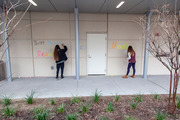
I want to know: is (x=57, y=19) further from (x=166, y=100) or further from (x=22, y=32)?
(x=166, y=100)

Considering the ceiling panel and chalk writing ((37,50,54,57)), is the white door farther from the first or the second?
chalk writing ((37,50,54,57))

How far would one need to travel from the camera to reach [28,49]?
5.86 m

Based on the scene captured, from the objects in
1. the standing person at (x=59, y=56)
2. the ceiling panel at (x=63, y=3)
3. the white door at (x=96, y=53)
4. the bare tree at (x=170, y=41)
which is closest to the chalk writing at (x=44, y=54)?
the standing person at (x=59, y=56)

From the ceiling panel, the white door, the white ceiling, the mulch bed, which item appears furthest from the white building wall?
the mulch bed

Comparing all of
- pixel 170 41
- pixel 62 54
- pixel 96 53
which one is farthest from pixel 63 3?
pixel 170 41

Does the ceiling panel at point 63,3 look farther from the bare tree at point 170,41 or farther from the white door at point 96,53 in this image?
the bare tree at point 170,41

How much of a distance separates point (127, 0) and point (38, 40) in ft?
14.5

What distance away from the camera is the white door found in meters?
6.07

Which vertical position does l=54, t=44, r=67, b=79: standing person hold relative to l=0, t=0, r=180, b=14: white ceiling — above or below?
below

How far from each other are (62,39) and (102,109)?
13.5ft

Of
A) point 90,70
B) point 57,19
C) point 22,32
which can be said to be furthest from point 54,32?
point 90,70

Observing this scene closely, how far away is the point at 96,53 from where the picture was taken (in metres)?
6.18

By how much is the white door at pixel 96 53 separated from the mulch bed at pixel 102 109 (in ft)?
9.27

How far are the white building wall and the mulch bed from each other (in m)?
2.77
